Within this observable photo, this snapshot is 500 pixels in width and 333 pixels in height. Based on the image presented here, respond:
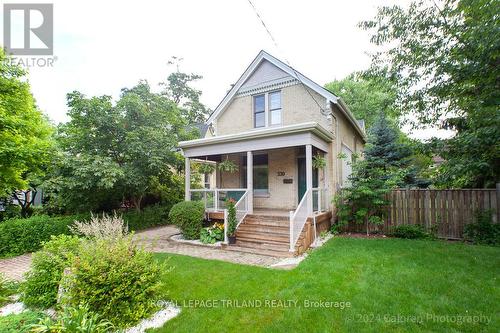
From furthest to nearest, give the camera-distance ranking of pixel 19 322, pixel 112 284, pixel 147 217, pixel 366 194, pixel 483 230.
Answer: pixel 147 217 → pixel 366 194 → pixel 483 230 → pixel 112 284 → pixel 19 322

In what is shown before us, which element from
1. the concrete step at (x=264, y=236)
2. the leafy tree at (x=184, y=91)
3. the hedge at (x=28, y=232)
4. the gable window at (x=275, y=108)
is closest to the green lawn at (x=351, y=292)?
the concrete step at (x=264, y=236)

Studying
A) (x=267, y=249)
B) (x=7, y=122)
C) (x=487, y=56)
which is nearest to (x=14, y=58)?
(x=7, y=122)

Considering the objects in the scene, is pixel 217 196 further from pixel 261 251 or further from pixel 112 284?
pixel 112 284

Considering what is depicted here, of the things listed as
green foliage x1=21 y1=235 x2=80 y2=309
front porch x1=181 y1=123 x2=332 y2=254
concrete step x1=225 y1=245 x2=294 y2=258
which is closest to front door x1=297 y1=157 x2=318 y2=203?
front porch x1=181 y1=123 x2=332 y2=254

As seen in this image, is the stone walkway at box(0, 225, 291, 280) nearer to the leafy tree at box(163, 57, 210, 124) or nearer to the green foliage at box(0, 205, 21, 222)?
the green foliage at box(0, 205, 21, 222)

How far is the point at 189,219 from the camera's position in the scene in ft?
30.1

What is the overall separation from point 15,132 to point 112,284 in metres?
7.39

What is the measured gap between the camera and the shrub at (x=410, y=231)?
848 cm

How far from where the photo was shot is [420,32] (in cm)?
616

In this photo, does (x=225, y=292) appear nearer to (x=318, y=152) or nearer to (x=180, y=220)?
(x=180, y=220)

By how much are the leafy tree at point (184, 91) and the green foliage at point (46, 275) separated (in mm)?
29070

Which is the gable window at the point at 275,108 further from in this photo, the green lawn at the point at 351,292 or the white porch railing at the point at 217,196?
the green lawn at the point at 351,292

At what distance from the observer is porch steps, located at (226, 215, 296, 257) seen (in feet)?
24.0

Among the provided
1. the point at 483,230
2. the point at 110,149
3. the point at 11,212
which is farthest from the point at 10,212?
the point at 483,230
